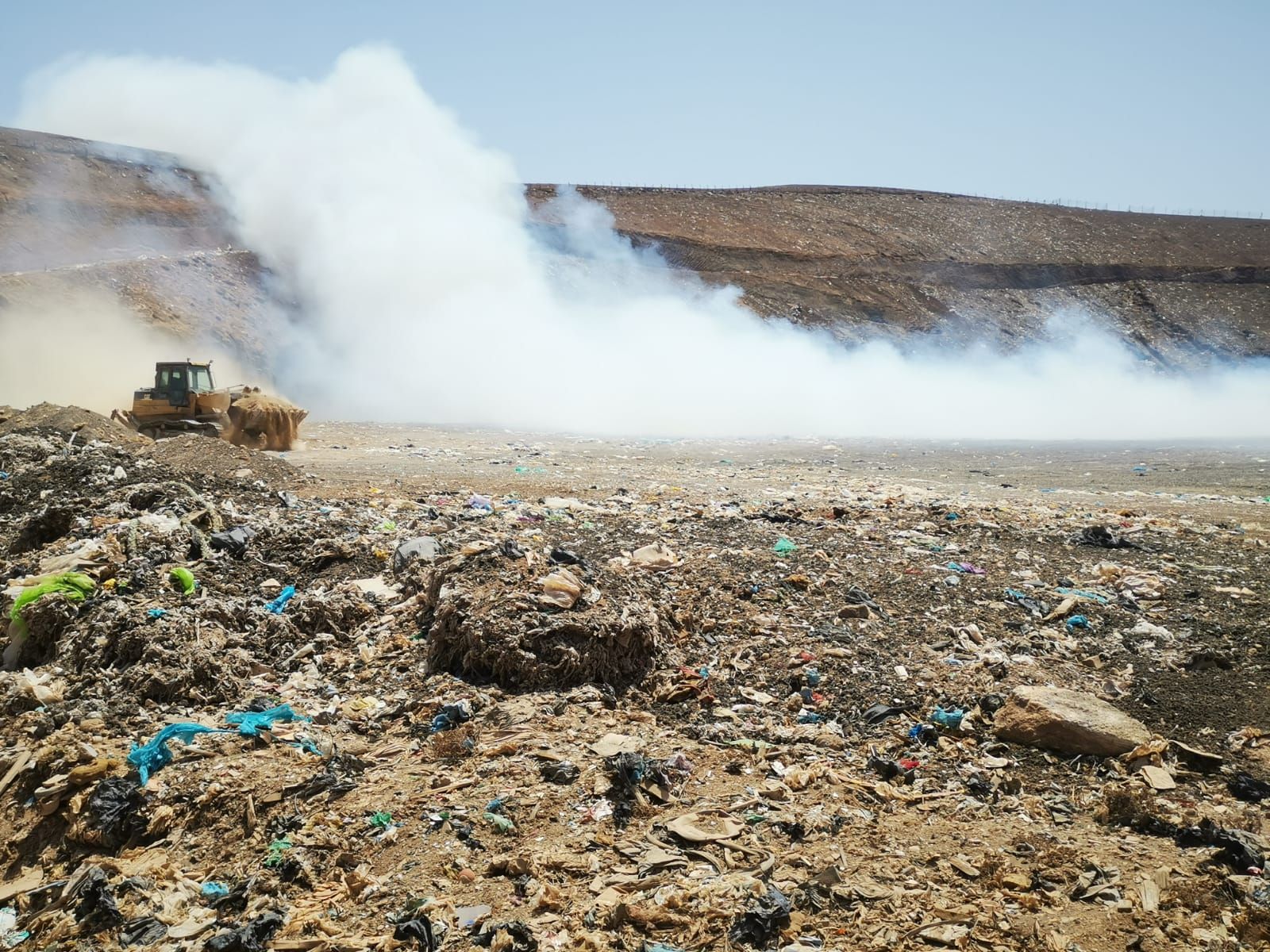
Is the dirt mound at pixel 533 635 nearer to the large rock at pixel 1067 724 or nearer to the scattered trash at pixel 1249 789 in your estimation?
the large rock at pixel 1067 724

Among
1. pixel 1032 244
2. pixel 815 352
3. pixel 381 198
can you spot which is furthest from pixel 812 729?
pixel 1032 244

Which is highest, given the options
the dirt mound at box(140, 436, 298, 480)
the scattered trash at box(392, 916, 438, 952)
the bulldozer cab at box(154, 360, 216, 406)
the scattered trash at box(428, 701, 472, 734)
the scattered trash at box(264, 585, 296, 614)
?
the bulldozer cab at box(154, 360, 216, 406)

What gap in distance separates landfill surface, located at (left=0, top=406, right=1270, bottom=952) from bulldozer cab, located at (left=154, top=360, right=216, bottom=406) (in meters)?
5.42

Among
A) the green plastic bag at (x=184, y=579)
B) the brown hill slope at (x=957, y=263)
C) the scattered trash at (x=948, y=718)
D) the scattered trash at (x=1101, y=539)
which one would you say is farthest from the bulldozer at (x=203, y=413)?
the brown hill slope at (x=957, y=263)

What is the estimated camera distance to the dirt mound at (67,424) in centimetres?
952

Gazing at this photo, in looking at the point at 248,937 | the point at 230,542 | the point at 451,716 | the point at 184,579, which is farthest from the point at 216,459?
the point at 248,937

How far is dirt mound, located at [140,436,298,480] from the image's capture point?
873 cm

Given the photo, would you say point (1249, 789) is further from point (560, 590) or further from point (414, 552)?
point (414, 552)

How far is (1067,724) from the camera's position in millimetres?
3941

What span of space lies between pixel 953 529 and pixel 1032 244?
118 ft

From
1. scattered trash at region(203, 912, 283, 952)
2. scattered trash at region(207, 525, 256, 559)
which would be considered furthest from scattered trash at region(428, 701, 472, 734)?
scattered trash at region(207, 525, 256, 559)

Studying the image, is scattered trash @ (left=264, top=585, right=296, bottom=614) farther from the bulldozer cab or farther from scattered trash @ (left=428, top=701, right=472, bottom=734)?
the bulldozer cab

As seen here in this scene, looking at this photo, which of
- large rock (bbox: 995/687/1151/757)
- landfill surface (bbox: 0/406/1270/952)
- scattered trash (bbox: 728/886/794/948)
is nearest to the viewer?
scattered trash (bbox: 728/886/794/948)

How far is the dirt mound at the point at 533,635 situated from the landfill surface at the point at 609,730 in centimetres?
2
